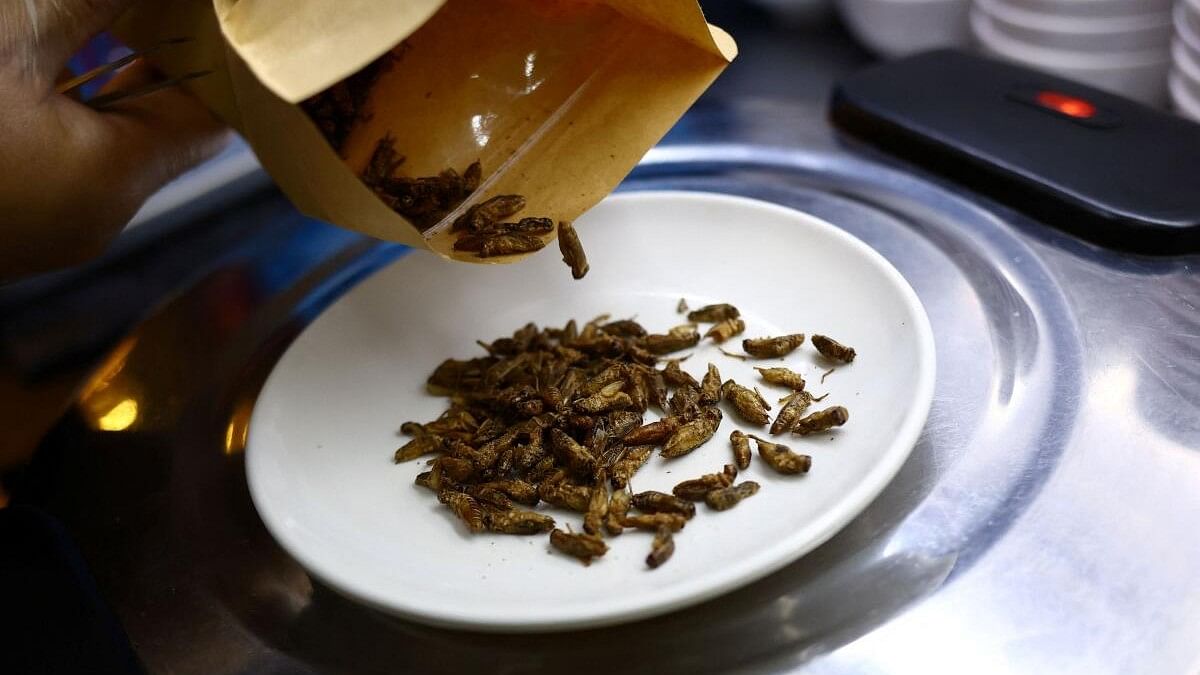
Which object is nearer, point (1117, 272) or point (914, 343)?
point (914, 343)

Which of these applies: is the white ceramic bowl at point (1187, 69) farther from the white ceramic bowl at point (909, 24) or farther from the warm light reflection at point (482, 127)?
the warm light reflection at point (482, 127)

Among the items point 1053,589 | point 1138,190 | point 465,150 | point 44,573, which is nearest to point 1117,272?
point 1138,190

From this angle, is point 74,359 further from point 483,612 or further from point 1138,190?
point 1138,190

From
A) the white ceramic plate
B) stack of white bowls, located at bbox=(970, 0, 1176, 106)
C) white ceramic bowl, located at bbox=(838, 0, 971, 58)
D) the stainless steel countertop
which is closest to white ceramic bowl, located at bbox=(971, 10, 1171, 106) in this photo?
stack of white bowls, located at bbox=(970, 0, 1176, 106)

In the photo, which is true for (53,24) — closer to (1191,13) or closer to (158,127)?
(158,127)

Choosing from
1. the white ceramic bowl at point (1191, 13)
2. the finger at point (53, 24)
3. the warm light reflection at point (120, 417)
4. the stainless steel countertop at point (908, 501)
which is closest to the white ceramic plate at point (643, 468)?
the stainless steel countertop at point (908, 501)

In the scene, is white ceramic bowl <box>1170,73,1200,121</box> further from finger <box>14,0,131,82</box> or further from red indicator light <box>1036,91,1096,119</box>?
finger <box>14,0,131,82</box>

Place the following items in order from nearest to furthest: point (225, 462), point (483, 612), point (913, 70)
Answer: point (483, 612) → point (225, 462) → point (913, 70)
